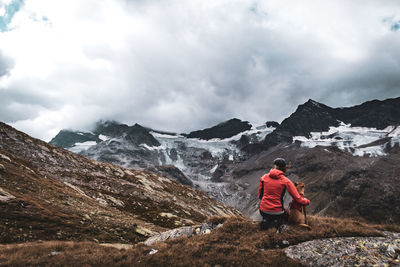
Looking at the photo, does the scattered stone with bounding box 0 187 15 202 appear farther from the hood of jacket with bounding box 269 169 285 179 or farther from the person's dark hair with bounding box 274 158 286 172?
the person's dark hair with bounding box 274 158 286 172

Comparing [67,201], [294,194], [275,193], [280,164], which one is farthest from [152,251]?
[67,201]

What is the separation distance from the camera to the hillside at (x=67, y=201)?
19.6 metres

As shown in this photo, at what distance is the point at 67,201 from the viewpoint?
29.4 meters

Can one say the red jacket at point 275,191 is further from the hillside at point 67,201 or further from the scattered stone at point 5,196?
the scattered stone at point 5,196

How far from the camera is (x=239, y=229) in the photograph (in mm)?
15141

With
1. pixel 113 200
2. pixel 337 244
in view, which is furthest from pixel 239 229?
pixel 113 200

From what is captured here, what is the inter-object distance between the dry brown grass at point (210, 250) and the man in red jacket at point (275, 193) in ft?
2.56

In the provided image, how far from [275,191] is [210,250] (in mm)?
4861

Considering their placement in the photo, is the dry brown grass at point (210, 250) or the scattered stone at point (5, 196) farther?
the scattered stone at point (5, 196)

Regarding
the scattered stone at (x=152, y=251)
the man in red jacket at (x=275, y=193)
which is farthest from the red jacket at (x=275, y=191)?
the scattered stone at (x=152, y=251)

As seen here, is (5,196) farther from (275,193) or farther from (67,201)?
(275,193)

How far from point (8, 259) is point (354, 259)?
17.0 meters

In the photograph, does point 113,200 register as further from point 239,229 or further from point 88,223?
point 239,229

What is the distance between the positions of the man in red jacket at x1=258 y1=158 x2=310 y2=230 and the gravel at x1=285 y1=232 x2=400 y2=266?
6.26 ft
